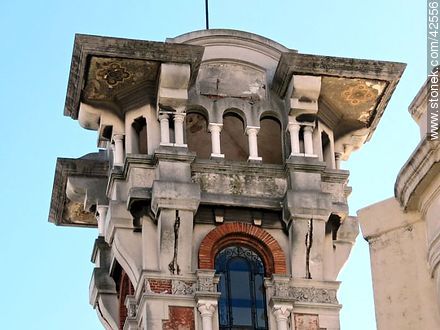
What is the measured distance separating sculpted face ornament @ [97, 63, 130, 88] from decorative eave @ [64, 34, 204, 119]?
1.00 ft

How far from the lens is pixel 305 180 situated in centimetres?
3253

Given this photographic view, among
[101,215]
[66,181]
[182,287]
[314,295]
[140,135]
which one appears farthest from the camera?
[66,181]

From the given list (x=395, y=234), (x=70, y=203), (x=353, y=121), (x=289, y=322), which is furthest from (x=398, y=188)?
(x=70, y=203)

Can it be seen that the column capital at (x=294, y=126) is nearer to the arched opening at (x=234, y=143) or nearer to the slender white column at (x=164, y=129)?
the arched opening at (x=234, y=143)

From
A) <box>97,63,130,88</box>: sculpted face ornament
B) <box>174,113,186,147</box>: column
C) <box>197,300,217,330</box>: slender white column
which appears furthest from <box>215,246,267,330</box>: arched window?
<box>97,63,130,88</box>: sculpted face ornament

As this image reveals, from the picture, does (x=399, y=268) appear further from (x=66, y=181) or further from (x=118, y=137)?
(x=66, y=181)

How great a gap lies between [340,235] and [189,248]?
11.0 feet

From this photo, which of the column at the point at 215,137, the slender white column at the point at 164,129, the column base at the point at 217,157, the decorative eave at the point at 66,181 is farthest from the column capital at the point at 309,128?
the decorative eave at the point at 66,181

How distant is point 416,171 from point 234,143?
17.6 m

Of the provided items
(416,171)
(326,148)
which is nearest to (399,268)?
(416,171)

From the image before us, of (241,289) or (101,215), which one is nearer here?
(241,289)

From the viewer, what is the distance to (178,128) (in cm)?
3238

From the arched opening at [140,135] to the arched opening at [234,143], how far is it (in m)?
2.21

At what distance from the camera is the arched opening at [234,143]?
35.0 metres
